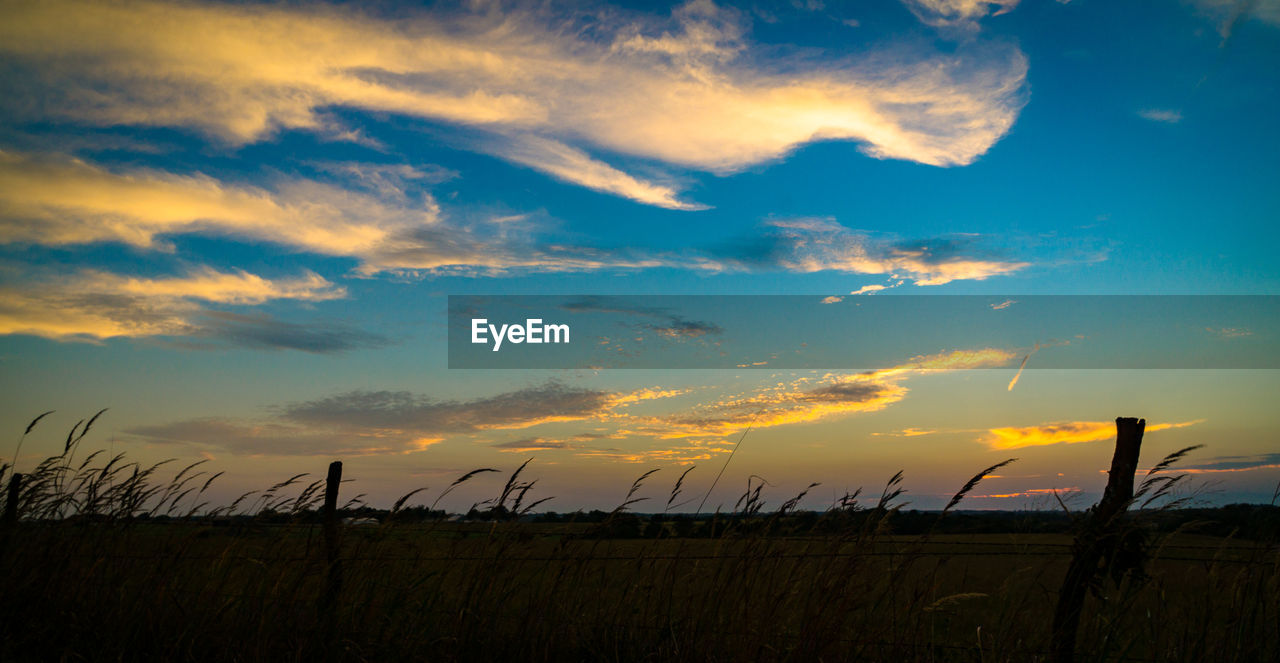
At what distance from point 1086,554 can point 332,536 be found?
487 cm

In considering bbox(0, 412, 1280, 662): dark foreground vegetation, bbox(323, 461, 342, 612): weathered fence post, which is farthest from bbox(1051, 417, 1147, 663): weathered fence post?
bbox(323, 461, 342, 612): weathered fence post

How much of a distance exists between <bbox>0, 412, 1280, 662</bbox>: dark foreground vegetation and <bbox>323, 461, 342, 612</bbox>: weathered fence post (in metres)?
0.02

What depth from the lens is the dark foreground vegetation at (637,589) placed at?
4117mm

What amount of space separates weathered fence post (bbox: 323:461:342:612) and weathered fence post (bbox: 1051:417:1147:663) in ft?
14.3

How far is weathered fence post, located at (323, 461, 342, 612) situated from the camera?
498cm

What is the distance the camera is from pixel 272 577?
207 inches

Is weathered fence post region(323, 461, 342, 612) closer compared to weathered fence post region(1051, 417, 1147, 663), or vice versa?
weathered fence post region(1051, 417, 1147, 663)

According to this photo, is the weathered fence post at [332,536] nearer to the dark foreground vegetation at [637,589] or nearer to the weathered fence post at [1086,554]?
the dark foreground vegetation at [637,589]

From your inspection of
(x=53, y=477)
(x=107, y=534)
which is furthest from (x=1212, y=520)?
(x=53, y=477)

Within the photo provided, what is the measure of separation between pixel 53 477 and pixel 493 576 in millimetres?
5538

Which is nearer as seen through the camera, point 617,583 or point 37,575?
point 617,583

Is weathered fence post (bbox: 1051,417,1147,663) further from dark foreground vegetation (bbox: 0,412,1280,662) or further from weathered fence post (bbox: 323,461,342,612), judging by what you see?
weathered fence post (bbox: 323,461,342,612)

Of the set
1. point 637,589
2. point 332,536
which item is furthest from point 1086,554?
point 332,536

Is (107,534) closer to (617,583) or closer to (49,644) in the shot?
(49,644)
